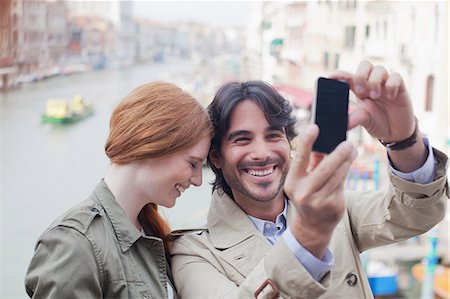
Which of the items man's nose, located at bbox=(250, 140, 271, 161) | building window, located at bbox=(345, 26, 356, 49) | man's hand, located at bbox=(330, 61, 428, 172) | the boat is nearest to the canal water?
the boat

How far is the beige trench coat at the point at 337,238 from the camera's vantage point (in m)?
0.88

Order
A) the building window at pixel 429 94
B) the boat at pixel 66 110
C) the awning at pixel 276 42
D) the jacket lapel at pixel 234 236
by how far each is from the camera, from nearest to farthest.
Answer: the jacket lapel at pixel 234 236 < the boat at pixel 66 110 < the awning at pixel 276 42 < the building window at pixel 429 94

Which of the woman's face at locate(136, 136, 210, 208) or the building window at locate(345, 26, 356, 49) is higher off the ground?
the building window at locate(345, 26, 356, 49)

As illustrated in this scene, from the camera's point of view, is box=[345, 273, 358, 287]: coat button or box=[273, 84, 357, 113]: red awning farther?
box=[273, 84, 357, 113]: red awning

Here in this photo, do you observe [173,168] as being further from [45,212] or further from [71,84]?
[71,84]

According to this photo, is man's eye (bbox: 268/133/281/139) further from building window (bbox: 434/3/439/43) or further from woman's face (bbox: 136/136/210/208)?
building window (bbox: 434/3/439/43)

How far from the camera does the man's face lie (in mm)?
962

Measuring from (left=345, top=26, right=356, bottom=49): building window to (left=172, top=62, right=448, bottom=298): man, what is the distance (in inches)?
147

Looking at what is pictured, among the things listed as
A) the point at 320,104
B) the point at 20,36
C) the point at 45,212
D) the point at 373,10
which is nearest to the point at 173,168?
the point at 320,104

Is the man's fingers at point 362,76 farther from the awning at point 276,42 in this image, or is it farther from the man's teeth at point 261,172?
the awning at point 276,42

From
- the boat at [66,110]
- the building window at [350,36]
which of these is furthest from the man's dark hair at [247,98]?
the building window at [350,36]

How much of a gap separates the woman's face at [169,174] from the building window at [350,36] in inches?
154

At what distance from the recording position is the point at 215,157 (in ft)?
3.44

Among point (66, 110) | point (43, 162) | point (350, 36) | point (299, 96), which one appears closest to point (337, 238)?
point (43, 162)
